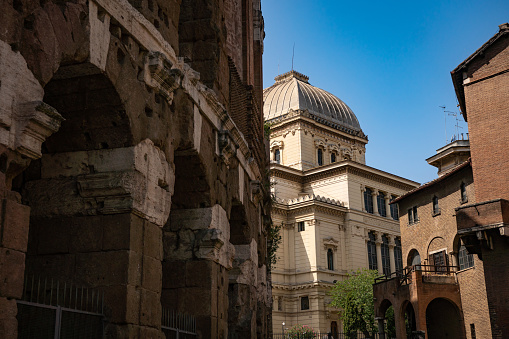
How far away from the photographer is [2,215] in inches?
246

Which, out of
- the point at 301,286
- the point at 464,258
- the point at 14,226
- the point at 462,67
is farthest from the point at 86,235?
the point at 301,286

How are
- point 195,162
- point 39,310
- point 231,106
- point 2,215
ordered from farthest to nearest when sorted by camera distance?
point 231,106
point 195,162
point 39,310
point 2,215

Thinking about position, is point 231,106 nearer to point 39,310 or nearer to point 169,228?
point 169,228

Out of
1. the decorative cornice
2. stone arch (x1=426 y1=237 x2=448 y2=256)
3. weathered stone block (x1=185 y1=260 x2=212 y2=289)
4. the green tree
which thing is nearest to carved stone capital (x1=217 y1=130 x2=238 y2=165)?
weathered stone block (x1=185 y1=260 x2=212 y2=289)

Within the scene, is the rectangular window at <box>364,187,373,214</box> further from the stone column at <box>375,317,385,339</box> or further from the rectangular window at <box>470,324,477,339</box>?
the rectangular window at <box>470,324,477,339</box>

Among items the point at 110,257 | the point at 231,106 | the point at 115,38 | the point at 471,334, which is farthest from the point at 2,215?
the point at 471,334

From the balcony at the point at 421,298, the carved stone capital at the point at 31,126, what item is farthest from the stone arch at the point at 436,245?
the carved stone capital at the point at 31,126

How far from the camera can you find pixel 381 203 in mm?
57531

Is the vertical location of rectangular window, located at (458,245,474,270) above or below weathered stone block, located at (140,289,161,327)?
above

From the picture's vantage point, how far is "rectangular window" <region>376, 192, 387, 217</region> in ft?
188

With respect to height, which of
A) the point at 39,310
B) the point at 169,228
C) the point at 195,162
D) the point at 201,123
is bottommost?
the point at 39,310

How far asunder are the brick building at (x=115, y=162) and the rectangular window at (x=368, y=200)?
43390 mm

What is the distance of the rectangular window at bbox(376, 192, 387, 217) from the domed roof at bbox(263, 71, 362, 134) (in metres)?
9.35

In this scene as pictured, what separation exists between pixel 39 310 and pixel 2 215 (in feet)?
5.43
